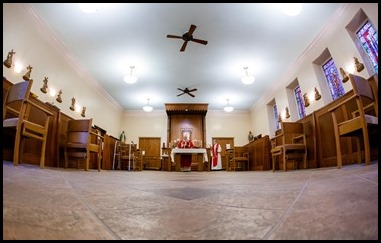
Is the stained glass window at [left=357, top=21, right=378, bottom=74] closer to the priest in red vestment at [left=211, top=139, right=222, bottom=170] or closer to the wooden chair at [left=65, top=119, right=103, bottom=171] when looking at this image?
the priest in red vestment at [left=211, top=139, right=222, bottom=170]

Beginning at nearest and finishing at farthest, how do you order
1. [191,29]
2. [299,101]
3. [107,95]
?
[191,29]
[299,101]
[107,95]

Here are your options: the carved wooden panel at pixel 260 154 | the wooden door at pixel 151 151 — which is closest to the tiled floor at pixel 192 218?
the carved wooden panel at pixel 260 154

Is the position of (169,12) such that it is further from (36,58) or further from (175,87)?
(175,87)

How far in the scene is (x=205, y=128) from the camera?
11.9 m

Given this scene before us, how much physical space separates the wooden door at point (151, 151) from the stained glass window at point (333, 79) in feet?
26.6

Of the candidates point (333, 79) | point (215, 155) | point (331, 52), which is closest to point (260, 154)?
point (215, 155)

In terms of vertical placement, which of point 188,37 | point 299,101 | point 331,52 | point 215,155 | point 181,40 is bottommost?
point 215,155

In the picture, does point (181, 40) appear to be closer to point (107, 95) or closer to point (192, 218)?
point (107, 95)

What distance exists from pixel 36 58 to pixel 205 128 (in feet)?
26.6

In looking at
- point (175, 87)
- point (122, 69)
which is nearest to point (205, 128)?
point (175, 87)

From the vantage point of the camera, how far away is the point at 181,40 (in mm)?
6129

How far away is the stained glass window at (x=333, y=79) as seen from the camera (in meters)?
5.91

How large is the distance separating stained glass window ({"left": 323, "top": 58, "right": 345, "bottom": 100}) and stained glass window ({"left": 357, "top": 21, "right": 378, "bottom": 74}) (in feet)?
3.51

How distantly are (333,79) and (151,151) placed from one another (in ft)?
28.3
